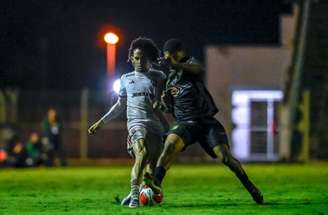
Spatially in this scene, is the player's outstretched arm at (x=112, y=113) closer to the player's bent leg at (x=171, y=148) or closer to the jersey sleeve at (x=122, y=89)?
the jersey sleeve at (x=122, y=89)

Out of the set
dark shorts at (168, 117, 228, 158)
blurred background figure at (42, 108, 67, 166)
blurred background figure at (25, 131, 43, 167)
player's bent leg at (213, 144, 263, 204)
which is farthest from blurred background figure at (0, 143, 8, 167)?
player's bent leg at (213, 144, 263, 204)

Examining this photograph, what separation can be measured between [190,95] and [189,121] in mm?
355

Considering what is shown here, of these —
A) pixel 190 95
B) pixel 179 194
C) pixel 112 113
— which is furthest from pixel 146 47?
pixel 179 194

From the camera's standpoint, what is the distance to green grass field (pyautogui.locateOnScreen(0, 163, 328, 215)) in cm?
1225

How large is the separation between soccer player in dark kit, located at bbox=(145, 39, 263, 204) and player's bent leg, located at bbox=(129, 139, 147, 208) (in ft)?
0.88

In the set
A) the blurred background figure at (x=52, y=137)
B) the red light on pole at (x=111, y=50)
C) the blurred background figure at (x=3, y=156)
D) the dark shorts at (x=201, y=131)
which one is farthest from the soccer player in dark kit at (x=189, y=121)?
the blurred background figure at (x=3, y=156)

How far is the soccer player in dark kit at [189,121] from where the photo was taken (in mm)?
12508

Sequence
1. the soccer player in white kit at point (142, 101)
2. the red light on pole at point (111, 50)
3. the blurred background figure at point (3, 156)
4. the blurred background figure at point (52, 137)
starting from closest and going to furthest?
the soccer player in white kit at point (142, 101), the red light on pole at point (111, 50), the blurred background figure at point (52, 137), the blurred background figure at point (3, 156)

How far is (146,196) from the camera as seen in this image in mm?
12516

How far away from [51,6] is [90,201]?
3783 centimetres

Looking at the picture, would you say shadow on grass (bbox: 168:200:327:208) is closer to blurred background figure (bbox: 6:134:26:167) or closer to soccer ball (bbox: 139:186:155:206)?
soccer ball (bbox: 139:186:155:206)

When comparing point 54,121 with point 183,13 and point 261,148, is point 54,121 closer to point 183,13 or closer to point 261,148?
point 261,148

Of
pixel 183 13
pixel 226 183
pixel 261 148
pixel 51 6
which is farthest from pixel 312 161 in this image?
pixel 51 6

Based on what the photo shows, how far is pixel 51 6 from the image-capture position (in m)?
50.8
